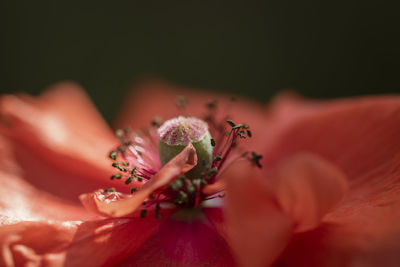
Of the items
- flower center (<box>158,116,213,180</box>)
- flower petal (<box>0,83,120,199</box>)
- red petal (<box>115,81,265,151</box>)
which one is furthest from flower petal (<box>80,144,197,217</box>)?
red petal (<box>115,81,265,151</box>)

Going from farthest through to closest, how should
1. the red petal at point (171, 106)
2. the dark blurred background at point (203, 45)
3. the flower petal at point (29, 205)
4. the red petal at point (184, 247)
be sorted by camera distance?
the dark blurred background at point (203, 45), the red petal at point (171, 106), the flower petal at point (29, 205), the red petal at point (184, 247)

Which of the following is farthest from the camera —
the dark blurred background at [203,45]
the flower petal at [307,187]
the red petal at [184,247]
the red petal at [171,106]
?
the dark blurred background at [203,45]

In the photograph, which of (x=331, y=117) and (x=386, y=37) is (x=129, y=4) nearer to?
(x=386, y=37)

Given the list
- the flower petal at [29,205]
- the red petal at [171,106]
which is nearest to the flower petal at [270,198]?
the flower petal at [29,205]

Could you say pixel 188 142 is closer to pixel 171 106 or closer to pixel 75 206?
pixel 75 206

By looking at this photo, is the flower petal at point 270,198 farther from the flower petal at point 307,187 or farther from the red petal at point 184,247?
the red petal at point 184,247

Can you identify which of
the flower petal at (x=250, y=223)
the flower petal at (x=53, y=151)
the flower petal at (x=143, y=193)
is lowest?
the flower petal at (x=250, y=223)

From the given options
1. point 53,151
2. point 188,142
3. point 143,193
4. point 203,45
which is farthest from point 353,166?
point 203,45

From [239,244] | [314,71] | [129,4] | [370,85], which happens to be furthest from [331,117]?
[129,4]
